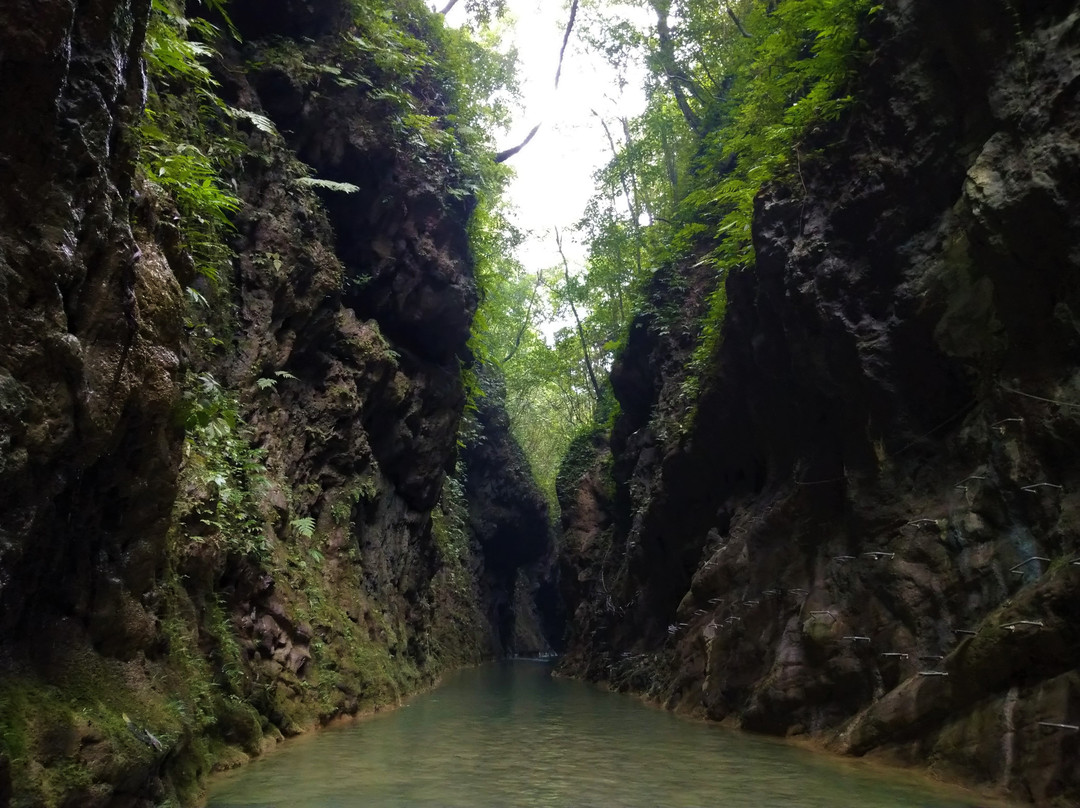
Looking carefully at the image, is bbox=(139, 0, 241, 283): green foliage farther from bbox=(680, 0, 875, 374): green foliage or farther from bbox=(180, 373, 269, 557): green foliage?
bbox=(680, 0, 875, 374): green foliage

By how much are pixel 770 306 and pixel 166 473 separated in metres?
9.39

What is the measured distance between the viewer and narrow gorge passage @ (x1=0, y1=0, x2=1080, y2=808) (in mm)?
4383

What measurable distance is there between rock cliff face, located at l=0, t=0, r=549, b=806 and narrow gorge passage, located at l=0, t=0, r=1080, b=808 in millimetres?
38

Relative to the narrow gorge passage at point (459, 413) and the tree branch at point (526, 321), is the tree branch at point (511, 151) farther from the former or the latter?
the tree branch at point (526, 321)

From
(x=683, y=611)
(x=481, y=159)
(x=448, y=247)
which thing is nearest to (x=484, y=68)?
(x=481, y=159)

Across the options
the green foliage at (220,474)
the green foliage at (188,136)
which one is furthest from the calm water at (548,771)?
→ the green foliage at (188,136)

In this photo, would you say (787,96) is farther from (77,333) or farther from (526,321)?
(526,321)

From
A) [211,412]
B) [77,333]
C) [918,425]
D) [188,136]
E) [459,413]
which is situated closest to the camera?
[77,333]

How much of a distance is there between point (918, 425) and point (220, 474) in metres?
8.35

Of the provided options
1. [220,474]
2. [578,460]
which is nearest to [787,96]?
[220,474]

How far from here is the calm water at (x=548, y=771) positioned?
5742 mm

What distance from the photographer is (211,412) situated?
690cm

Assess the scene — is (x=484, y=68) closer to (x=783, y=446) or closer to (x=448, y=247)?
(x=448, y=247)

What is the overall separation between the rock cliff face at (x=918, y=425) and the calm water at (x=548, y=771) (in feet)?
3.16
